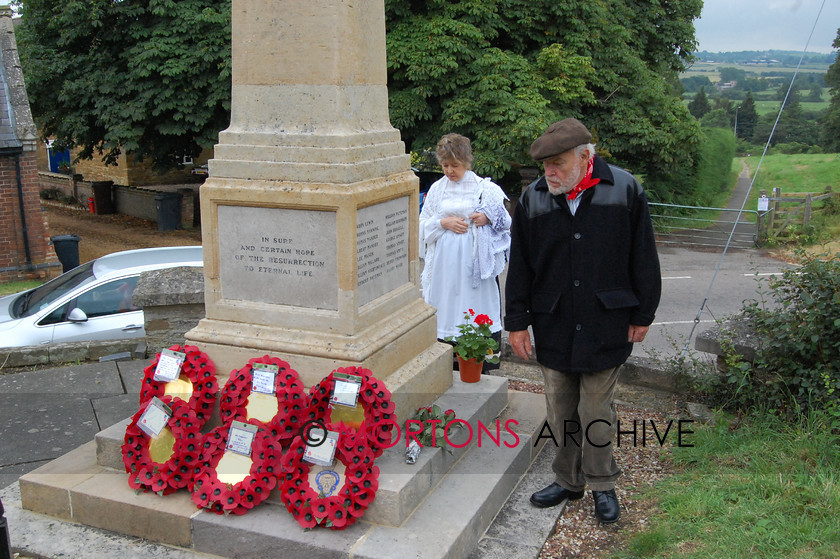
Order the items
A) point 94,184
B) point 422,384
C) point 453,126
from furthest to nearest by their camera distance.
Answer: point 94,184, point 453,126, point 422,384

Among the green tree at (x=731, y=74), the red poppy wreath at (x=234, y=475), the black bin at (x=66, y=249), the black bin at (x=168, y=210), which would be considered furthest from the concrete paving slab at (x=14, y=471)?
the black bin at (x=168, y=210)

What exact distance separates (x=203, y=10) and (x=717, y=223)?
13.8m

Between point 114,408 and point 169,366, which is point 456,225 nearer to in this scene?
point 169,366

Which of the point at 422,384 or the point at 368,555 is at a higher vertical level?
the point at 422,384

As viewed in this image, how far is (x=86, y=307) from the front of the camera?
7.56m

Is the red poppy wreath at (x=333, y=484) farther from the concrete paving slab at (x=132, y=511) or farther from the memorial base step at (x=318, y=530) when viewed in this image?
the concrete paving slab at (x=132, y=511)

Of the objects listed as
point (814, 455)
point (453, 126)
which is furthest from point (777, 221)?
point (814, 455)

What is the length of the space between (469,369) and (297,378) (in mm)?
1357

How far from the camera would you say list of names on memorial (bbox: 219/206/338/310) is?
13.0 feet

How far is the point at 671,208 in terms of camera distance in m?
20.2

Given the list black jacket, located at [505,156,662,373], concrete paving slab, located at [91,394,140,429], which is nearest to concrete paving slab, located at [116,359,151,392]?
concrete paving slab, located at [91,394,140,429]

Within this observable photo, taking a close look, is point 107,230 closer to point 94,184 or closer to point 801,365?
point 94,184

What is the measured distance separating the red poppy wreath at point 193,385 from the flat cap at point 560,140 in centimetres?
209

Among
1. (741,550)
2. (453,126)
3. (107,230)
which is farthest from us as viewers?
(107,230)
